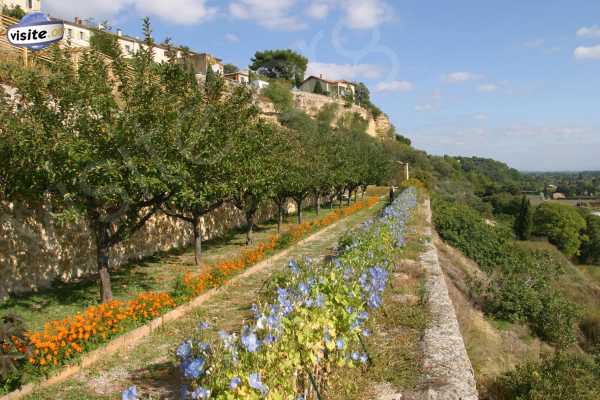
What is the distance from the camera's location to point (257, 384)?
269 centimetres

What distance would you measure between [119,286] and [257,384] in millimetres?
7862

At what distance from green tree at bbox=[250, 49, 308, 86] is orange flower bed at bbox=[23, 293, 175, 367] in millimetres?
72168

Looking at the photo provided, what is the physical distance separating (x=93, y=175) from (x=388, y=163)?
34739 millimetres

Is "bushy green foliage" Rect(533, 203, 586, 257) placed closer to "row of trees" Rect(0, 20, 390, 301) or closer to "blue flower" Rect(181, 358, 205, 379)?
"row of trees" Rect(0, 20, 390, 301)

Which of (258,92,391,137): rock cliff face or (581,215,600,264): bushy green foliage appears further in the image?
(258,92,391,137): rock cliff face

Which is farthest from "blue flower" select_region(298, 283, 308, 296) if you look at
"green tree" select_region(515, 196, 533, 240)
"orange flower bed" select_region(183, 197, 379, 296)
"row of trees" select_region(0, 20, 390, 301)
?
"green tree" select_region(515, 196, 533, 240)

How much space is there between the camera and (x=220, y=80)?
36.9 feet

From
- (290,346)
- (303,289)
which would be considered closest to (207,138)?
(303,289)

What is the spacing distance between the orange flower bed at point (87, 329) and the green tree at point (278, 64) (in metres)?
72.2

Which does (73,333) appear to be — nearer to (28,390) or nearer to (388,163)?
(28,390)

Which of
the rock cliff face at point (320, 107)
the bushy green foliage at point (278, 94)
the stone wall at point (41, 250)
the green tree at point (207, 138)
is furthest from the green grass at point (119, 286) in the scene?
the bushy green foliage at point (278, 94)

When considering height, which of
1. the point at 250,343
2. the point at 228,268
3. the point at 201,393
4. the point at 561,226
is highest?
the point at 250,343

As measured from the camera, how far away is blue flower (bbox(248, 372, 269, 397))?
2680 mm

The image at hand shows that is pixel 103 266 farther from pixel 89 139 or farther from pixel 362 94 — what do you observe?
pixel 362 94
